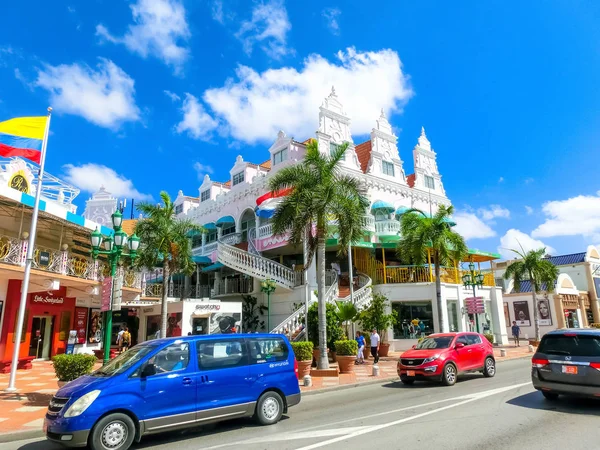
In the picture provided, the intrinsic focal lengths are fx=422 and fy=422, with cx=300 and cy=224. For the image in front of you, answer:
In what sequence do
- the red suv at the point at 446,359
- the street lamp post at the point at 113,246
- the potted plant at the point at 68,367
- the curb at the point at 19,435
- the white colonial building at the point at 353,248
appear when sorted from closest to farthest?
1. the curb at the point at 19,435
2. the potted plant at the point at 68,367
3. the street lamp post at the point at 113,246
4. the red suv at the point at 446,359
5. the white colonial building at the point at 353,248

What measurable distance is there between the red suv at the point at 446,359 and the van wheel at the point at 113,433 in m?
9.13

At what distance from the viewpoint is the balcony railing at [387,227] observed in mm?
27812

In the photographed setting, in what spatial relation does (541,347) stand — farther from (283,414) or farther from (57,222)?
(57,222)

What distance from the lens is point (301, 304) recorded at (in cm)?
2339

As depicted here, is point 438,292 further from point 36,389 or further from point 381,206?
point 36,389

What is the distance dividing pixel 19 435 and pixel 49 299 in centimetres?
1519

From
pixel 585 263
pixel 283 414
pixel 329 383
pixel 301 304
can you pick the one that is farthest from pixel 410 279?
pixel 585 263

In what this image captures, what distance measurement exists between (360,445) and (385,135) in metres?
28.2

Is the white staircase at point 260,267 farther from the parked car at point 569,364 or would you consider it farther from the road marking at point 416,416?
the parked car at point 569,364

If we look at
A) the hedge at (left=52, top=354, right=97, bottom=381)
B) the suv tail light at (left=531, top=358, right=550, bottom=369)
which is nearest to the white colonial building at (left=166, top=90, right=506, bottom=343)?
the hedge at (left=52, top=354, right=97, bottom=381)

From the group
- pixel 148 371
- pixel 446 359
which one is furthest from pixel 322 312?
pixel 148 371

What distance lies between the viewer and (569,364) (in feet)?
28.7

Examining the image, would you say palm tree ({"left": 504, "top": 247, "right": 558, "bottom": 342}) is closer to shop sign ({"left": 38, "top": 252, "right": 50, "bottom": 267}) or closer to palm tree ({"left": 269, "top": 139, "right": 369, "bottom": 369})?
Result: palm tree ({"left": 269, "top": 139, "right": 369, "bottom": 369})

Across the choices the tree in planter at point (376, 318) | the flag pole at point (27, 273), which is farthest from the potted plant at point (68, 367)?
the tree in planter at point (376, 318)
